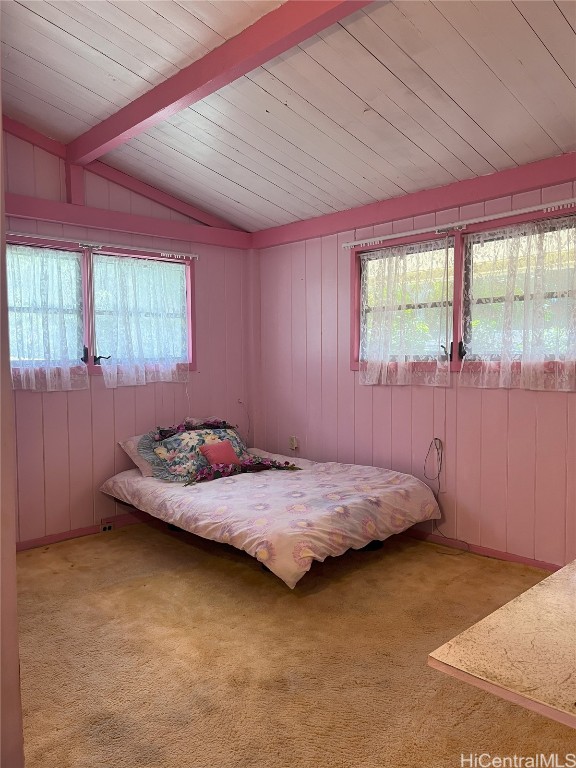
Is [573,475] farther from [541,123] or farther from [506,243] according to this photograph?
[541,123]

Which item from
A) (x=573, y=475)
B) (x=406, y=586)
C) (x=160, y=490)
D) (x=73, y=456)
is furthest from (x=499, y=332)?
(x=73, y=456)

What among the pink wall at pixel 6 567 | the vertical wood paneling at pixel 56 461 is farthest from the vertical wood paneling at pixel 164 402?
the pink wall at pixel 6 567

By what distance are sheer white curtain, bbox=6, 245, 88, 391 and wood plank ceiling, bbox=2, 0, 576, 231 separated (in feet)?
2.83

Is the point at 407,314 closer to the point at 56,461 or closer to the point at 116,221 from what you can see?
the point at 116,221

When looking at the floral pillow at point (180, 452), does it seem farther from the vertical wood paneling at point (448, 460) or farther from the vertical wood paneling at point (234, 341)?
the vertical wood paneling at point (448, 460)

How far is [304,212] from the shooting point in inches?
170

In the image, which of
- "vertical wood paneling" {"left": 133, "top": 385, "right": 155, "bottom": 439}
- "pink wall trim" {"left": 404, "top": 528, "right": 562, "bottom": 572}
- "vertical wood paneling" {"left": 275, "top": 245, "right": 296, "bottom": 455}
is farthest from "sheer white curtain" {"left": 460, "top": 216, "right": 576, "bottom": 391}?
"vertical wood paneling" {"left": 133, "top": 385, "right": 155, "bottom": 439}

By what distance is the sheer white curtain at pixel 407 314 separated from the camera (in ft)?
12.0

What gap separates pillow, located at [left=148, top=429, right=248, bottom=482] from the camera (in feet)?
12.9

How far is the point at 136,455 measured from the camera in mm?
4102

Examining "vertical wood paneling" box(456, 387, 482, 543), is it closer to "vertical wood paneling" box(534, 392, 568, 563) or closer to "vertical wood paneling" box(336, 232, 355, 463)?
"vertical wood paneling" box(534, 392, 568, 563)

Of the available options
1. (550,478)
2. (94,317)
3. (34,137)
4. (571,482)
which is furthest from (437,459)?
(34,137)

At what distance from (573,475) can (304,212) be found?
262 cm

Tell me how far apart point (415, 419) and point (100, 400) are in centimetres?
226
